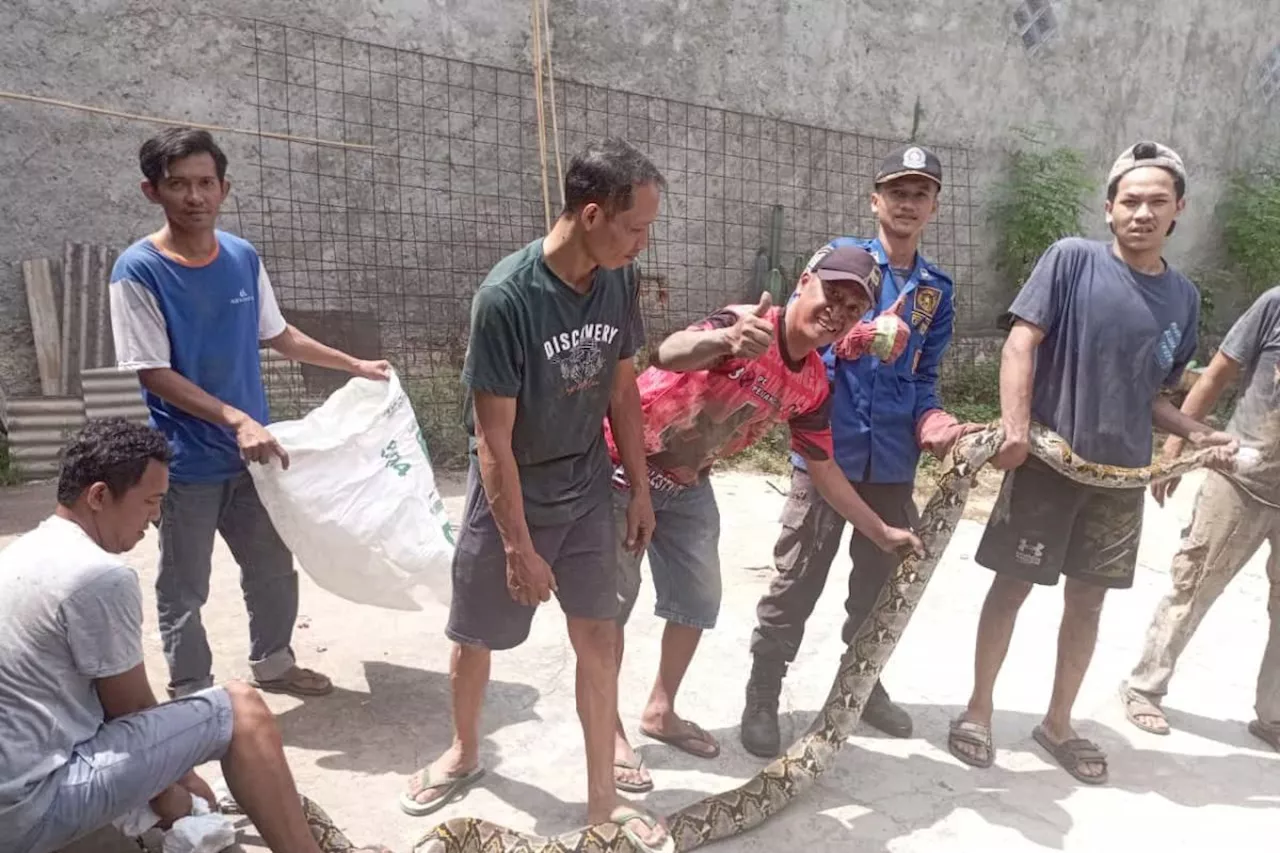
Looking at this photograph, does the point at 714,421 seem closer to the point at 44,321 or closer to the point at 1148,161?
the point at 1148,161

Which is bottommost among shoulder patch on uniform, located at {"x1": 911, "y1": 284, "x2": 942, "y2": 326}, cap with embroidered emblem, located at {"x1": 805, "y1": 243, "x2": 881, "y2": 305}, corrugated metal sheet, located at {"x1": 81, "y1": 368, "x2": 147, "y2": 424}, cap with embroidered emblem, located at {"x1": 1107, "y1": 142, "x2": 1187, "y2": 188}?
corrugated metal sheet, located at {"x1": 81, "y1": 368, "x2": 147, "y2": 424}

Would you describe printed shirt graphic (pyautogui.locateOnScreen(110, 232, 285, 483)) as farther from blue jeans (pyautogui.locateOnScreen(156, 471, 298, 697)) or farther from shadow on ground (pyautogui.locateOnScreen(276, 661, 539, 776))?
shadow on ground (pyautogui.locateOnScreen(276, 661, 539, 776))

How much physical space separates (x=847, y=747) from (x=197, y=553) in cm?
256

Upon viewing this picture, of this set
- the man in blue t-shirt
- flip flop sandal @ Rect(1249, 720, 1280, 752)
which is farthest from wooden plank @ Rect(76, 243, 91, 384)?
flip flop sandal @ Rect(1249, 720, 1280, 752)

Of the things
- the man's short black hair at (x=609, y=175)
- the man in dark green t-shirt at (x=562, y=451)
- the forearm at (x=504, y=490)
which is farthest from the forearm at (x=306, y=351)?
the man's short black hair at (x=609, y=175)

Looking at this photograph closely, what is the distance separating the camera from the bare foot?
3.27 m

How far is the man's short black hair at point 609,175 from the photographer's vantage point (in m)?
2.57

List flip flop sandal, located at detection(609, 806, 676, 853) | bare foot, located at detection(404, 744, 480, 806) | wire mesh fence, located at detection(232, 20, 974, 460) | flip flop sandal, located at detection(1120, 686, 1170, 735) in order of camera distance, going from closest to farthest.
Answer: flip flop sandal, located at detection(609, 806, 676, 853)
bare foot, located at detection(404, 744, 480, 806)
flip flop sandal, located at detection(1120, 686, 1170, 735)
wire mesh fence, located at detection(232, 20, 974, 460)

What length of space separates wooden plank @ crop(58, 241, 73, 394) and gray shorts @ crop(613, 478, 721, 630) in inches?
220

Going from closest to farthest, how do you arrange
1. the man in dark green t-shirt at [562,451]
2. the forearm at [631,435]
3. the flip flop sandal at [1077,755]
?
the man in dark green t-shirt at [562,451] → the forearm at [631,435] → the flip flop sandal at [1077,755]

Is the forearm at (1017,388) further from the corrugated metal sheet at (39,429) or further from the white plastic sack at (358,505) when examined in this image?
the corrugated metal sheet at (39,429)

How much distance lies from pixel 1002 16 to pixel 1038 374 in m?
8.13

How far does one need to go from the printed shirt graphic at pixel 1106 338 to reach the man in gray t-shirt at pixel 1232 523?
43 centimetres

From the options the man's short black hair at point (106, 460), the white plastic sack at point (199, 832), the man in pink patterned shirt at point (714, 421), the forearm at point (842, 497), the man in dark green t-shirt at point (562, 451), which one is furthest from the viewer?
the forearm at point (842, 497)
